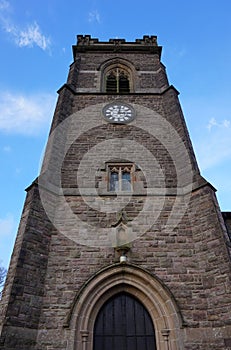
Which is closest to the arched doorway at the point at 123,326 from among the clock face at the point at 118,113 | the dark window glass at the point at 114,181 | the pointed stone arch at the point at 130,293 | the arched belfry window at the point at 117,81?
the pointed stone arch at the point at 130,293

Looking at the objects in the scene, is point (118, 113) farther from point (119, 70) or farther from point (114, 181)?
point (119, 70)

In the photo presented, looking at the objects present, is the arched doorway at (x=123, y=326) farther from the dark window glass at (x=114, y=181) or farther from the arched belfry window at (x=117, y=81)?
the arched belfry window at (x=117, y=81)

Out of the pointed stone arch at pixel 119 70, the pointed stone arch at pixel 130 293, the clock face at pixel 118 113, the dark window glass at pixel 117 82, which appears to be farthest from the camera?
the pointed stone arch at pixel 119 70

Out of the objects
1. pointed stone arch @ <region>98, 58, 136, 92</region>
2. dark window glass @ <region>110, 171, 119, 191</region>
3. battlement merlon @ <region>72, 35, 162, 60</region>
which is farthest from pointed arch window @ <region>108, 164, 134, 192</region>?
battlement merlon @ <region>72, 35, 162, 60</region>

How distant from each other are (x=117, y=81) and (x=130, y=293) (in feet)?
34.2

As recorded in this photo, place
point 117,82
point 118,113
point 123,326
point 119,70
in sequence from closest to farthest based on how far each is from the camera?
point 123,326, point 118,113, point 117,82, point 119,70

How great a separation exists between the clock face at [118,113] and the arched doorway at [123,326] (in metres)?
6.56

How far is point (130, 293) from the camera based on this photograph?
293 inches

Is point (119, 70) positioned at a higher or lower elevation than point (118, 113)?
higher

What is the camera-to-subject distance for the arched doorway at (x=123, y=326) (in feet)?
22.2

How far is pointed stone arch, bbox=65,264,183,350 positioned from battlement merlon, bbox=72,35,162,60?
1306 centimetres

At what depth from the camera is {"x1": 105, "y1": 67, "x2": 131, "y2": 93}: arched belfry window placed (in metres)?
14.4

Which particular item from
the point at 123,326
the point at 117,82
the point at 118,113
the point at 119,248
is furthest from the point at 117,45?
the point at 123,326

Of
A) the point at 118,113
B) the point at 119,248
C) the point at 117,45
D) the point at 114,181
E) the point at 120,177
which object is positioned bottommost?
the point at 119,248
